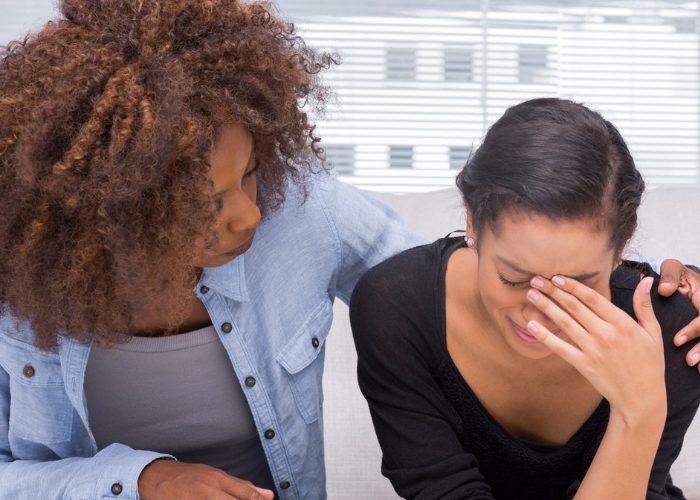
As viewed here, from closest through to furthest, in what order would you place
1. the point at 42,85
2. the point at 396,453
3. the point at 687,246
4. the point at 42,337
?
the point at 42,85, the point at 42,337, the point at 396,453, the point at 687,246

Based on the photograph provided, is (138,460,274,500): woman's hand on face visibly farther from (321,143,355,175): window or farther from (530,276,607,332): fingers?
(321,143,355,175): window

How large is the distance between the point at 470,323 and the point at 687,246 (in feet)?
2.19

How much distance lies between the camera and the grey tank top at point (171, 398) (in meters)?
1.45

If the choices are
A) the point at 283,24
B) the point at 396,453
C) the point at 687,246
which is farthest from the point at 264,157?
the point at 687,246

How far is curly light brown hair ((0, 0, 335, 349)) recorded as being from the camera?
1096mm

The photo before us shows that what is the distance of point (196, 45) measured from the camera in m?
1.20

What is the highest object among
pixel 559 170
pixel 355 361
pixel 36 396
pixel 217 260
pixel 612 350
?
pixel 559 170

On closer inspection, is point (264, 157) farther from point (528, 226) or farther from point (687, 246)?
point (687, 246)

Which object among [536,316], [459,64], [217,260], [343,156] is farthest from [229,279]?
[459,64]

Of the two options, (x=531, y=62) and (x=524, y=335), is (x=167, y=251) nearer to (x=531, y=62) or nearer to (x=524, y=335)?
(x=524, y=335)

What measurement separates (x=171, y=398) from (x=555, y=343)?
607mm

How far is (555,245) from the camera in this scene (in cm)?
119

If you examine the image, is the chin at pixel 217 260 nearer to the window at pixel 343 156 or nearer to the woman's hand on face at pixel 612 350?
the woman's hand on face at pixel 612 350

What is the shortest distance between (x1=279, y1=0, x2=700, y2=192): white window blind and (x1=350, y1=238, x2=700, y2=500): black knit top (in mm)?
1375
